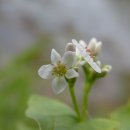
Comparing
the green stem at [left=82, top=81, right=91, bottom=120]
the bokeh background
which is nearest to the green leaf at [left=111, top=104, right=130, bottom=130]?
the green stem at [left=82, top=81, right=91, bottom=120]

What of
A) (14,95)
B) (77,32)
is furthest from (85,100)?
(77,32)

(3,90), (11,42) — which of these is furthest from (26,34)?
(3,90)

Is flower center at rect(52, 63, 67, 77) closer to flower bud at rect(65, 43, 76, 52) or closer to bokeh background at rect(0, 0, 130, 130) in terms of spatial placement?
flower bud at rect(65, 43, 76, 52)

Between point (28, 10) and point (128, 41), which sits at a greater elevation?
point (28, 10)

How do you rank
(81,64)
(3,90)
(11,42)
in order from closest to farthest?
1. (81,64)
2. (3,90)
3. (11,42)

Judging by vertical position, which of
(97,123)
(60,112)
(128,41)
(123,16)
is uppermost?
(123,16)

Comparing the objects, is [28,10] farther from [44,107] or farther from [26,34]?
[44,107]
